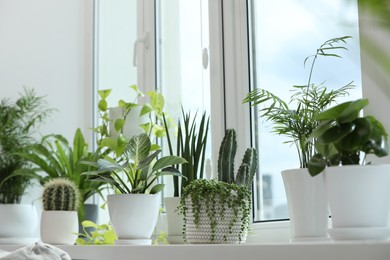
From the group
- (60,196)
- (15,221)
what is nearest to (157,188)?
(60,196)

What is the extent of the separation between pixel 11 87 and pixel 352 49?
192 centimetres

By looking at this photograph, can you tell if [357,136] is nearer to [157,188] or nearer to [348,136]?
[348,136]

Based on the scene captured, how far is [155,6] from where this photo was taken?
2.74 metres

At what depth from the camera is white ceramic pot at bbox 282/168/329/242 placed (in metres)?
1.55

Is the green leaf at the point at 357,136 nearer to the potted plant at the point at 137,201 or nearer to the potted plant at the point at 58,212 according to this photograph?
the potted plant at the point at 137,201

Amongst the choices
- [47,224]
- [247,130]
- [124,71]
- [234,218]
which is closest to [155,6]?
[124,71]

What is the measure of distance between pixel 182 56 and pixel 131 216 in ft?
2.90

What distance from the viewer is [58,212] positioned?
2.31m

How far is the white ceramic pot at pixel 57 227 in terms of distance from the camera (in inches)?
90.8

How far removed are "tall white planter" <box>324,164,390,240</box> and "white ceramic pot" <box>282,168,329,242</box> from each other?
20cm

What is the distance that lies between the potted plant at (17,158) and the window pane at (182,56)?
0.70 m

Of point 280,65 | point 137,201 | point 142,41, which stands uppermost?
point 142,41

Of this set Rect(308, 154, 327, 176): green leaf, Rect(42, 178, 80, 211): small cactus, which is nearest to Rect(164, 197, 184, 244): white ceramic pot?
Rect(42, 178, 80, 211): small cactus

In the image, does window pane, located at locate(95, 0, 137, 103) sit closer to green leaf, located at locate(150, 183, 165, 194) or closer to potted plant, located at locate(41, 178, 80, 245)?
potted plant, located at locate(41, 178, 80, 245)
